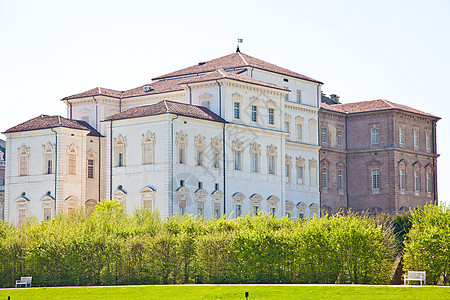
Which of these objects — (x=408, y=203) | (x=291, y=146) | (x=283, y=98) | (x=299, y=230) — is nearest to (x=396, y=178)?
(x=408, y=203)

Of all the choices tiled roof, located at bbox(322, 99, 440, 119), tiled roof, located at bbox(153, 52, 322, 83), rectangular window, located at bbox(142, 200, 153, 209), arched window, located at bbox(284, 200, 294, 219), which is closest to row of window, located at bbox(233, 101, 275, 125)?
tiled roof, located at bbox(153, 52, 322, 83)

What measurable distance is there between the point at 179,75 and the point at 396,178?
75.5ft

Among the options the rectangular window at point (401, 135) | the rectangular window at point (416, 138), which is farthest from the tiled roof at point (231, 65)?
the rectangular window at point (416, 138)

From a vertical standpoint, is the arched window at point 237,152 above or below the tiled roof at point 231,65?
below

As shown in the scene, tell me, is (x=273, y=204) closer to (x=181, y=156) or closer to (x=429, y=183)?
(x=181, y=156)

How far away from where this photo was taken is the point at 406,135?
9644cm

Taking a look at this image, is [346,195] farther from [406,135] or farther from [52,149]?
[52,149]

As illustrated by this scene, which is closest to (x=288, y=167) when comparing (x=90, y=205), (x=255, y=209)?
(x=255, y=209)

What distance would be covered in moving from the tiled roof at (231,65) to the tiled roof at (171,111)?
343 inches

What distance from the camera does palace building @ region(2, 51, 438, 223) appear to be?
237 ft

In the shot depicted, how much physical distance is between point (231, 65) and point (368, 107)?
18450 mm

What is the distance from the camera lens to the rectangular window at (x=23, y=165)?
77.8 metres

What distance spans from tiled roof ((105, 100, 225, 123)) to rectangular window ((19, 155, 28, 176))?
829cm

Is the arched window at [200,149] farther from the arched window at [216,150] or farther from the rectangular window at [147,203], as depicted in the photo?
the rectangular window at [147,203]
